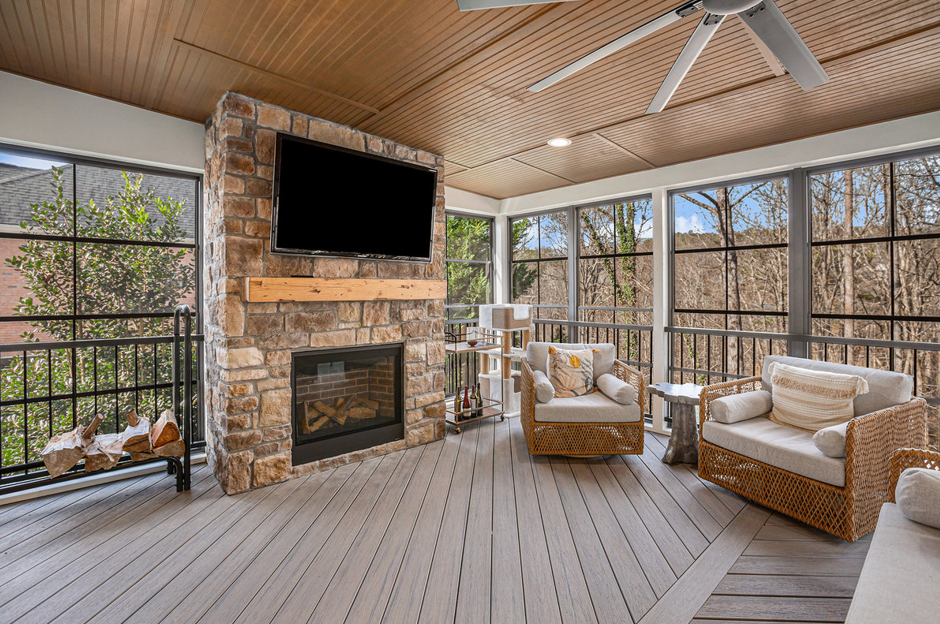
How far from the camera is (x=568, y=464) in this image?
11.2ft

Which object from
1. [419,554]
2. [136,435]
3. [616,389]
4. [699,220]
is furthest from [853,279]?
[136,435]

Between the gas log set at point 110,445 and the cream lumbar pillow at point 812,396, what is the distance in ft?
12.6

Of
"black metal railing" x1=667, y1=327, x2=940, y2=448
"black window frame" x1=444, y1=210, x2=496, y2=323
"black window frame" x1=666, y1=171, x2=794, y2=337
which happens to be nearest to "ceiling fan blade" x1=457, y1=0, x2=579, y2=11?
"black window frame" x1=666, y1=171, x2=794, y2=337

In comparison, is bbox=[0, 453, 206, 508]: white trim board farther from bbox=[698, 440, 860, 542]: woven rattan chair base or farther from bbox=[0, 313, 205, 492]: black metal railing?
bbox=[698, 440, 860, 542]: woven rattan chair base

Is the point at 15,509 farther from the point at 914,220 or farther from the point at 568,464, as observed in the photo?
the point at 914,220

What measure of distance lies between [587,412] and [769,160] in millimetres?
2447

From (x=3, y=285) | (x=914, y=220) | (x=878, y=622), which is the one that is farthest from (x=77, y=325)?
(x=914, y=220)

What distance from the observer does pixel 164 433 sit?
2.80 metres

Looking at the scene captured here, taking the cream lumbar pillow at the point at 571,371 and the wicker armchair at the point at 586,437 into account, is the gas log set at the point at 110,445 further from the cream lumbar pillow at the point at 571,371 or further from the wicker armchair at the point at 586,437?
the cream lumbar pillow at the point at 571,371

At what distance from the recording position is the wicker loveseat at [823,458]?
7.64 ft

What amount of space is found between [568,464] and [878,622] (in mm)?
2299

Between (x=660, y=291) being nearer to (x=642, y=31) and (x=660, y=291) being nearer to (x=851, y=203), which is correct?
(x=851, y=203)

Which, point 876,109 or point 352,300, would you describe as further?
point 352,300

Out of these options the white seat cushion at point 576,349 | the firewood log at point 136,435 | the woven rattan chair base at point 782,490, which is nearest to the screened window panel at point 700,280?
the white seat cushion at point 576,349
